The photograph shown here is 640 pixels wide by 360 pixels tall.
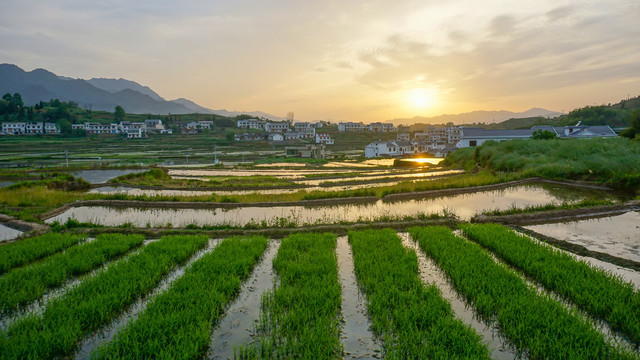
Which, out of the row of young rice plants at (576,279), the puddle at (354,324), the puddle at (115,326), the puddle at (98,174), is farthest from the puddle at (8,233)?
the puddle at (98,174)

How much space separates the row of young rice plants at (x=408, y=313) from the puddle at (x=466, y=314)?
0.21m

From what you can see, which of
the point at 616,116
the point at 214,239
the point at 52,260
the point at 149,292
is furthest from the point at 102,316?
the point at 616,116

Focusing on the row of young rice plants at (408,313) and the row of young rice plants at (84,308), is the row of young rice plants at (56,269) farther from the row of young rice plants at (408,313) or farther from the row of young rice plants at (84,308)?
the row of young rice plants at (408,313)

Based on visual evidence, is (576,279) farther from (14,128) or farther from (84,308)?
(14,128)

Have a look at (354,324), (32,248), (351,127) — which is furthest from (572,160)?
(351,127)

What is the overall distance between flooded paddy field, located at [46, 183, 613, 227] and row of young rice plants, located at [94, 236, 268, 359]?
396 cm

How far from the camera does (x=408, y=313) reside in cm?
419

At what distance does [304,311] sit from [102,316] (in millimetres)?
2799

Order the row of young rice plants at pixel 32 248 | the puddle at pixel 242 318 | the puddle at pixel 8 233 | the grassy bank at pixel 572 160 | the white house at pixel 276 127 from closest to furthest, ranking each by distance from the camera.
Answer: the puddle at pixel 242 318
the row of young rice plants at pixel 32 248
the puddle at pixel 8 233
the grassy bank at pixel 572 160
the white house at pixel 276 127

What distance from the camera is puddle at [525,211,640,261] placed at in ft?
22.5

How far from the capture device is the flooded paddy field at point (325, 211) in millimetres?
10461

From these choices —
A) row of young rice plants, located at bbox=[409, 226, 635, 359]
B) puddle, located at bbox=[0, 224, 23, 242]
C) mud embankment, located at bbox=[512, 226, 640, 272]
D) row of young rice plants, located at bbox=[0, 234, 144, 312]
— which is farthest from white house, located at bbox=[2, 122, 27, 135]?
mud embankment, located at bbox=[512, 226, 640, 272]

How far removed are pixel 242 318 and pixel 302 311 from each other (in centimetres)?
91

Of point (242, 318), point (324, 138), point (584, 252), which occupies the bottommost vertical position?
point (242, 318)
